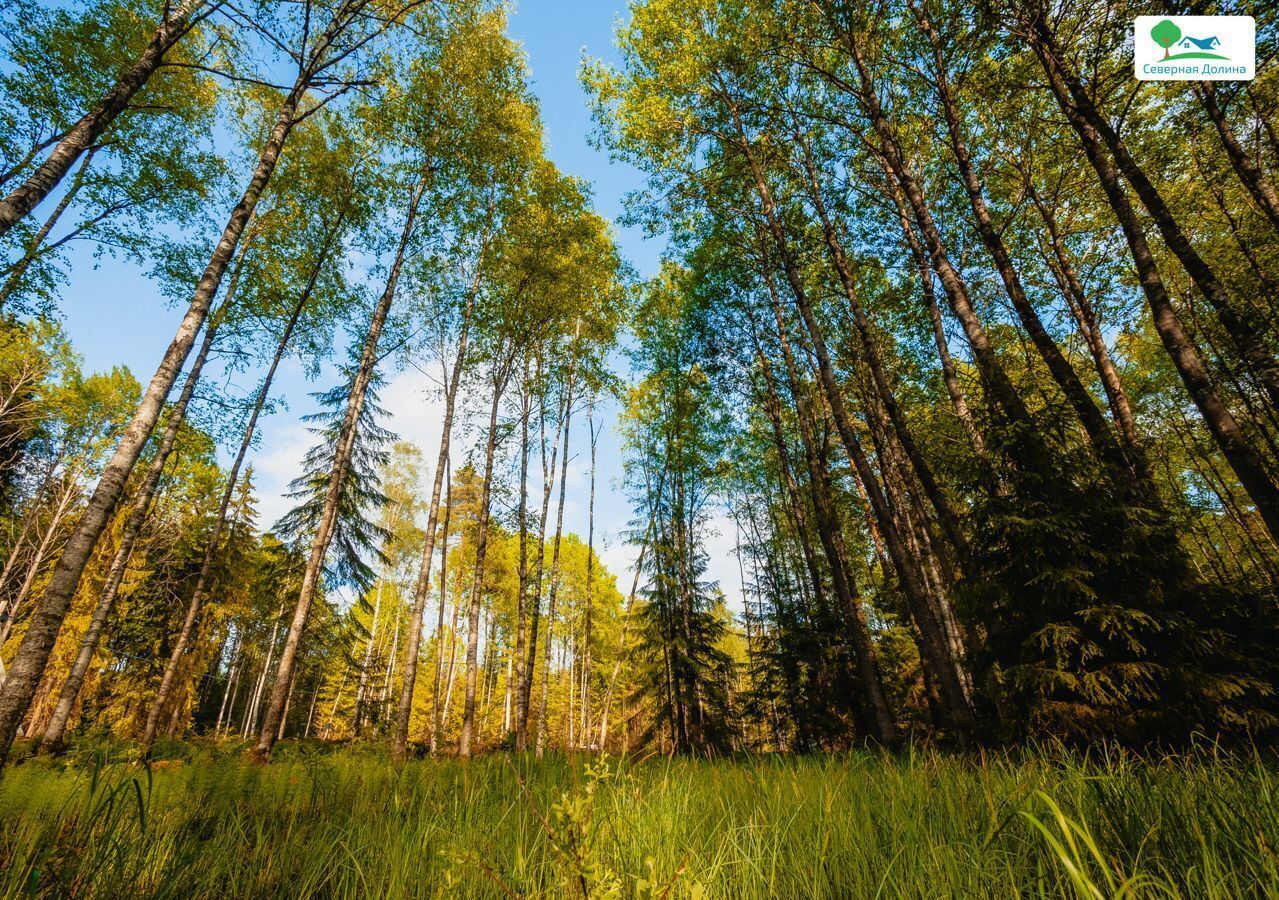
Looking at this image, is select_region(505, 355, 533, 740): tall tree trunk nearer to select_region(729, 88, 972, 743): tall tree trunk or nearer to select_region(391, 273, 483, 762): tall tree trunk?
select_region(391, 273, 483, 762): tall tree trunk

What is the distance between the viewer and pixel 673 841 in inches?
67.2

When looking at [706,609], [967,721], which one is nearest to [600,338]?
[706,609]

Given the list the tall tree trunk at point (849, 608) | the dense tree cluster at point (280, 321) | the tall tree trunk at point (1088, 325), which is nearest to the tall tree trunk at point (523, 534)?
the dense tree cluster at point (280, 321)

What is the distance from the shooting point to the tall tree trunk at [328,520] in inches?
284

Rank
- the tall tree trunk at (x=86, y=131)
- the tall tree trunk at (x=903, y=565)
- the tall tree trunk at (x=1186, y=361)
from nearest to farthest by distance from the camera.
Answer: the tall tree trunk at (x=86, y=131) < the tall tree trunk at (x=1186, y=361) < the tall tree trunk at (x=903, y=565)

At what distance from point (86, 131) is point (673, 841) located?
7432 millimetres

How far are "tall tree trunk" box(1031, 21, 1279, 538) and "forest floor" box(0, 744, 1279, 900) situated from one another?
138 inches

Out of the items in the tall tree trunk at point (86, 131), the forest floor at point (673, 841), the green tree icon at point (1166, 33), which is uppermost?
the green tree icon at point (1166, 33)

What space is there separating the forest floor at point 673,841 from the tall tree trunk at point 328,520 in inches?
203

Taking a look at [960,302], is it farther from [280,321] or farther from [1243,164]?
[280,321]

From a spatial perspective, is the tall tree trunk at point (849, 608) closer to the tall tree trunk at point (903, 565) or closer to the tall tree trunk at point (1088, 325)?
the tall tree trunk at point (903, 565)

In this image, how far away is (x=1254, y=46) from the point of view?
608cm

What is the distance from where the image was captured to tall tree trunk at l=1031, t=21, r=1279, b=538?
4.18 m

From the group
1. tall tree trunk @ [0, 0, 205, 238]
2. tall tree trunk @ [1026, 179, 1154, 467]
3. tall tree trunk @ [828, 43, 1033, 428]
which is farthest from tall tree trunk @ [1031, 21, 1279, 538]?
tall tree trunk @ [0, 0, 205, 238]
